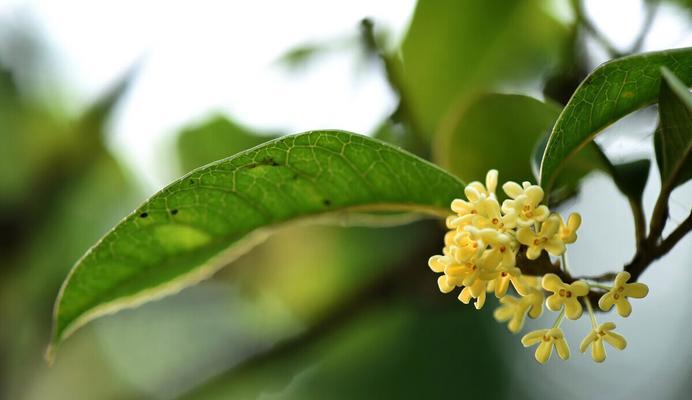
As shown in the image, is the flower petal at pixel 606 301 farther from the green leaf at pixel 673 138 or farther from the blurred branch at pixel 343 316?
the blurred branch at pixel 343 316

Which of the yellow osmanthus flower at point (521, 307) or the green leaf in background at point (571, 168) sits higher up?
the green leaf in background at point (571, 168)

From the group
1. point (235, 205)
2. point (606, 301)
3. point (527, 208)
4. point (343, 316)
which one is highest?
point (235, 205)

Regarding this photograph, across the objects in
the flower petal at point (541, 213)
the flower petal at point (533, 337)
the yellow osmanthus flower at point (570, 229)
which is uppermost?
the flower petal at point (541, 213)

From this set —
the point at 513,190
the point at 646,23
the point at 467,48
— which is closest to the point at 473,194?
the point at 513,190

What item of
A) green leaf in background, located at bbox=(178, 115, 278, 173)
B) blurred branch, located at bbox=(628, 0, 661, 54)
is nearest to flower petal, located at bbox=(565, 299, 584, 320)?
blurred branch, located at bbox=(628, 0, 661, 54)

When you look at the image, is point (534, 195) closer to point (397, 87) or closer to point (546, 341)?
point (546, 341)

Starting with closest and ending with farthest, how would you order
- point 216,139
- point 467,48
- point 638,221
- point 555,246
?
point 555,246 → point 638,221 → point 467,48 → point 216,139

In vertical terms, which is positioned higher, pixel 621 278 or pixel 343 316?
pixel 621 278

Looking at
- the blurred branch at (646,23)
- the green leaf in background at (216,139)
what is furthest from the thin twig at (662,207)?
the green leaf in background at (216,139)

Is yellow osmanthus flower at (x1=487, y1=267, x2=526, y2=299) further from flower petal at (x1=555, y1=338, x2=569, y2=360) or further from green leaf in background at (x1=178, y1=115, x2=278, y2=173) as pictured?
green leaf in background at (x1=178, y1=115, x2=278, y2=173)
